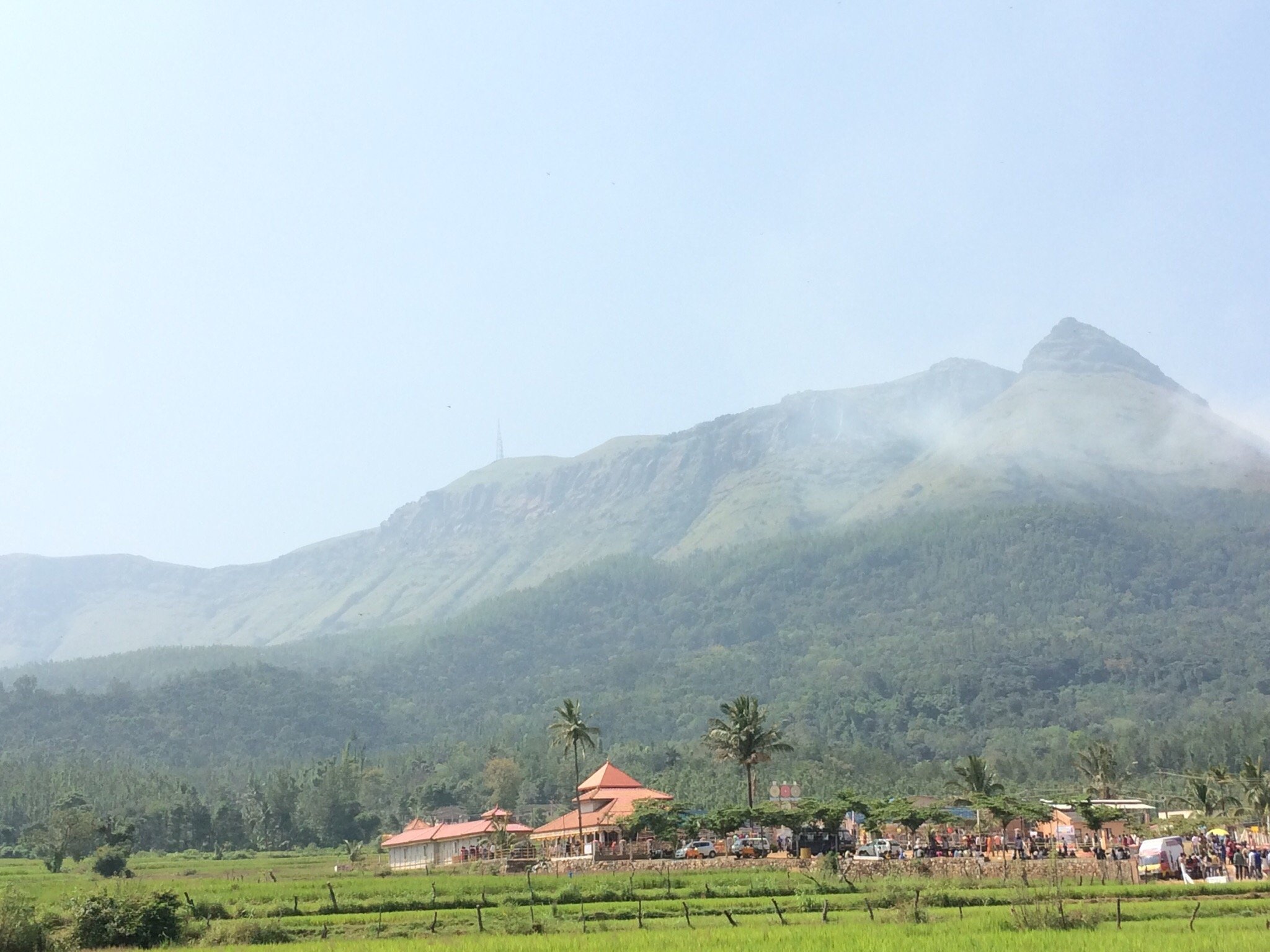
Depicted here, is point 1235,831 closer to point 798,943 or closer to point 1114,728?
point 798,943

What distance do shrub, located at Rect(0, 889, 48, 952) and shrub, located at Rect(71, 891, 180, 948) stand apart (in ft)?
5.20

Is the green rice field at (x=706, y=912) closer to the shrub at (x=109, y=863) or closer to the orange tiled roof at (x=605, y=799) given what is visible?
the shrub at (x=109, y=863)

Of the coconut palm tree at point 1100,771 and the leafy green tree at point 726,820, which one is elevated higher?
the leafy green tree at point 726,820

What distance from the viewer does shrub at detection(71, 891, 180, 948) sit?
37.3 metres

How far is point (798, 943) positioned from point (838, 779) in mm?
112890

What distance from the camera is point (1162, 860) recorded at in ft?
157

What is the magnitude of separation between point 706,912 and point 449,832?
4685cm

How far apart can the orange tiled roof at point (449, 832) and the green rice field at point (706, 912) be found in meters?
22.8

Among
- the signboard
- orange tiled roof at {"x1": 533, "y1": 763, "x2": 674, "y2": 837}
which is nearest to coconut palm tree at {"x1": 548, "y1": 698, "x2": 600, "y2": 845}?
orange tiled roof at {"x1": 533, "y1": 763, "x2": 674, "y2": 837}

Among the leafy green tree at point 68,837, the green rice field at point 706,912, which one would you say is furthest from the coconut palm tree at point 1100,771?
the leafy green tree at point 68,837

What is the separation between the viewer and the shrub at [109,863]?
74812mm

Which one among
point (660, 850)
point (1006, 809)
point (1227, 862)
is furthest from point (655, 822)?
point (1227, 862)

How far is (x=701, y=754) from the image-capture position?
16725cm

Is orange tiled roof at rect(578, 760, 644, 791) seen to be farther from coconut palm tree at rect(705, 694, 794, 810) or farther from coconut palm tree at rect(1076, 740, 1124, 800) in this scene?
coconut palm tree at rect(1076, 740, 1124, 800)
